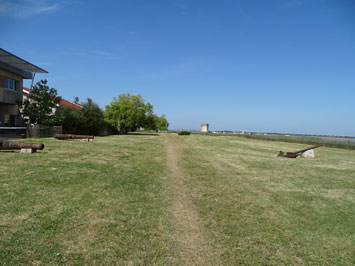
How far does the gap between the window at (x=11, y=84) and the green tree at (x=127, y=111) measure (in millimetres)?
15931

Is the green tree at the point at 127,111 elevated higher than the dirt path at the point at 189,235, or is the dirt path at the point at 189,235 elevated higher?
the green tree at the point at 127,111

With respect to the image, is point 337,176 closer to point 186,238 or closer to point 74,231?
point 186,238

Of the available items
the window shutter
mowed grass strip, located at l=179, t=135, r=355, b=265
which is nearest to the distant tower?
the window shutter

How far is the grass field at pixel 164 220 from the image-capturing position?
3930 mm

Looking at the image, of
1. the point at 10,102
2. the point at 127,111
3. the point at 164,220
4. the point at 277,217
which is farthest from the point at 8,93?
the point at 277,217

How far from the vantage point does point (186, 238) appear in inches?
180

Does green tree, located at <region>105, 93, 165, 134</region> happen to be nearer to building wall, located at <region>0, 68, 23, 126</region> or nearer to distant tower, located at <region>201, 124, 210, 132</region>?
building wall, located at <region>0, 68, 23, 126</region>

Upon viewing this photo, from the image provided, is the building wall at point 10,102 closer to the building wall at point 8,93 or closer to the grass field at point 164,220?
the building wall at point 8,93

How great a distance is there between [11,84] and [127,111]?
64.3 ft

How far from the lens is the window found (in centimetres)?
2473

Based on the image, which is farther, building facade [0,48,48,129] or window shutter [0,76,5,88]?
window shutter [0,76,5,88]

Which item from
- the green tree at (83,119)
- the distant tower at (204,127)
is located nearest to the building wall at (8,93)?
the green tree at (83,119)

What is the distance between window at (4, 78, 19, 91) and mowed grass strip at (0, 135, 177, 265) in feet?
72.0

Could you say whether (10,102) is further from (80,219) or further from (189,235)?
(189,235)
